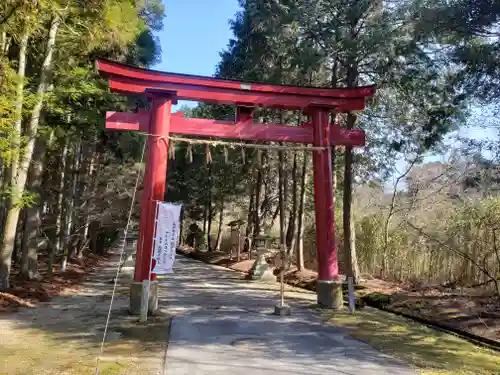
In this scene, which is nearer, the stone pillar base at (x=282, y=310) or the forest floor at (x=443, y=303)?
the forest floor at (x=443, y=303)

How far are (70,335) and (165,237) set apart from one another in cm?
226

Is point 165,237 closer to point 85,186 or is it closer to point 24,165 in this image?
point 24,165

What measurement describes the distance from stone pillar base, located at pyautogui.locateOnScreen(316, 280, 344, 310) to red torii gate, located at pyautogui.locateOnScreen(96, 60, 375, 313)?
20mm

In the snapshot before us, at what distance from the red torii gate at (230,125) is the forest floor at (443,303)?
5.61 feet

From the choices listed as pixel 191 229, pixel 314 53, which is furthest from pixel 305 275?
pixel 191 229

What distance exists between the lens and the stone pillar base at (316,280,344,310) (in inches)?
360

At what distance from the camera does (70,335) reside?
639cm

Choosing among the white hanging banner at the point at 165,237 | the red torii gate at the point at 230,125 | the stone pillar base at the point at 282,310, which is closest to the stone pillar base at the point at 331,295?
the red torii gate at the point at 230,125

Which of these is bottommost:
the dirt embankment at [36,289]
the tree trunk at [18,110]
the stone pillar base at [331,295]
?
the dirt embankment at [36,289]

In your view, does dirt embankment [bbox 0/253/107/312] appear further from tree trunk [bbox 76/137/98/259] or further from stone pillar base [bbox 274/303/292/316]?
stone pillar base [bbox 274/303/292/316]

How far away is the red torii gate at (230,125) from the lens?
333 inches

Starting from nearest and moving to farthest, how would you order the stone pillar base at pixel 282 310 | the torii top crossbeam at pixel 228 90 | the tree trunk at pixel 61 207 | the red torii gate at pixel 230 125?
the stone pillar base at pixel 282 310 < the red torii gate at pixel 230 125 < the torii top crossbeam at pixel 228 90 < the tree trunk at pixel 61 207

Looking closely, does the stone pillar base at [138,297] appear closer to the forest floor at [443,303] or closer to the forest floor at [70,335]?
the forest floor at [70,335]

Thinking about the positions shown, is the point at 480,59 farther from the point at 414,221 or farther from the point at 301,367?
the point at 414,221
